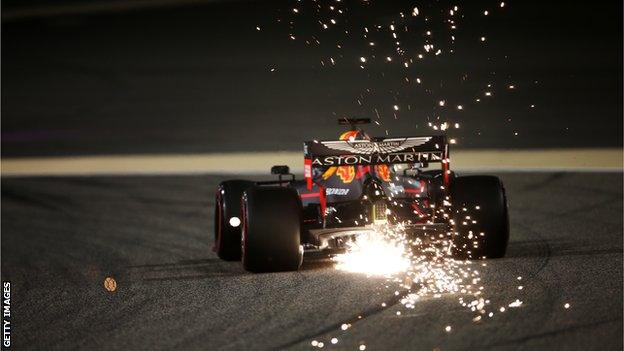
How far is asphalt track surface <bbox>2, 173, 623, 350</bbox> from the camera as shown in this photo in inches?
320

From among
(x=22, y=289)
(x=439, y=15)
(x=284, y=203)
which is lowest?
(x=22, y=289)

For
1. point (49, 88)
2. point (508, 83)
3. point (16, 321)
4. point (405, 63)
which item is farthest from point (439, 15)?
point (16, 321)

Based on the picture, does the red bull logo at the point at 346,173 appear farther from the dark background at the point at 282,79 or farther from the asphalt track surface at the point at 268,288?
the dark background at the point at 282,79

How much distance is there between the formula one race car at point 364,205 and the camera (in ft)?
34.2

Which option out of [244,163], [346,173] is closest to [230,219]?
[346,173]

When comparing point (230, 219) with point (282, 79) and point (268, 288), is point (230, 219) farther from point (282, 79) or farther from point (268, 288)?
point (282, 79)

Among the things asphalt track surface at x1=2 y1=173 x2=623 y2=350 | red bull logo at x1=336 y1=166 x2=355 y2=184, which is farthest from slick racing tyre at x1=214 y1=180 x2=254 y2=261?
red bull logo at x1=336 y1=166 x2=355 y2=184

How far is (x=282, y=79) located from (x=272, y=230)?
13.7 m

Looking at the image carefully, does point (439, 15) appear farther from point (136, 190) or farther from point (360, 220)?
point (360, 220)

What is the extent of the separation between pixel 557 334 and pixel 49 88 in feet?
62.3

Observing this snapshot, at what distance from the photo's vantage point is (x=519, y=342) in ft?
25.2

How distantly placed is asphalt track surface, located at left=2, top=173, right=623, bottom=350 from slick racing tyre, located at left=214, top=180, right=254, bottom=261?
0.19 m
